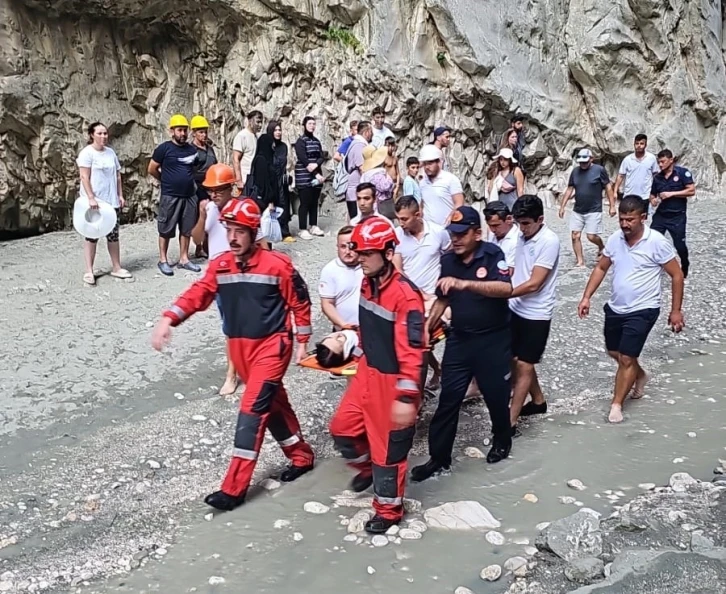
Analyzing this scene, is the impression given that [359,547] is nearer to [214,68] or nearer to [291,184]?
[291,184]

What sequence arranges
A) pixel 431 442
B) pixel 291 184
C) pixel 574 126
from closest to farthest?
pixel 431 442 → pixel 291 184 → pixel 574 126

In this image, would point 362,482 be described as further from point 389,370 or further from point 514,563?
point 514,563

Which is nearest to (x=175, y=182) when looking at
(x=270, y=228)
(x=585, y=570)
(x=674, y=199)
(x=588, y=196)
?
(x=270, y=228)

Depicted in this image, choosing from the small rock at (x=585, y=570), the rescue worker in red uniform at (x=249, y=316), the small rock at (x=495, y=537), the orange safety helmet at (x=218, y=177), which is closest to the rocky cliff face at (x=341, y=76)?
the orange safety helmet at (x=218, y=177)

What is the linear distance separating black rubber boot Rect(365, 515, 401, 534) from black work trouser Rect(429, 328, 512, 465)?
770mm

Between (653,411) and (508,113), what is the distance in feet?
34.8

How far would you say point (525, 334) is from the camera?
5332 mm

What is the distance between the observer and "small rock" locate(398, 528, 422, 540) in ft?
13.6

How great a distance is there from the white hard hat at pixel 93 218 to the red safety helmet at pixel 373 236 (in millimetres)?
5437

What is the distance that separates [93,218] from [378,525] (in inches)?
232

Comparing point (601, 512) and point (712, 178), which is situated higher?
point (712, 178)

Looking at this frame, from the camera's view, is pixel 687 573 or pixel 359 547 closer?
pixel 687 573

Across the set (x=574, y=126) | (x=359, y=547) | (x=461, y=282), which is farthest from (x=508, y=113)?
(x=359, y=547)

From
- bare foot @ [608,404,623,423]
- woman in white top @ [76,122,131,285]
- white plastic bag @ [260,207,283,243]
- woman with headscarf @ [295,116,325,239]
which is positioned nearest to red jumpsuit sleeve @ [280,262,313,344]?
bare foot @ [608,404,623,423]
